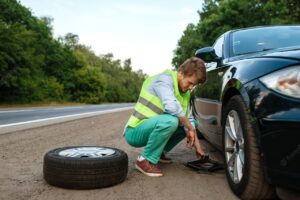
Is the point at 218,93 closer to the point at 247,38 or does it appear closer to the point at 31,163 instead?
the point at 247,38

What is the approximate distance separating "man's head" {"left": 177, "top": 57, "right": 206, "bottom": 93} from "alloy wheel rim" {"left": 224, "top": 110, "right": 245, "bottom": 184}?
24.9 inches

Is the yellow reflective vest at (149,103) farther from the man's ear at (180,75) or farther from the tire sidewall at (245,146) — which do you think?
the tire sidewall at (245,146)

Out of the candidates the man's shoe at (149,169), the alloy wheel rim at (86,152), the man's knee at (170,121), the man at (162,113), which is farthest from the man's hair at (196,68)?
the alloy wheel rim at (86,152)

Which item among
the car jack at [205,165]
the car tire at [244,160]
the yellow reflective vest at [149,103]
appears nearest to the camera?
the car tire at [244,160]

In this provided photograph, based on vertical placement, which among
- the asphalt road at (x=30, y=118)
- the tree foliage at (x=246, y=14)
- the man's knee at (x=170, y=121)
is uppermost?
the tree foliage at (x=246, y=14)

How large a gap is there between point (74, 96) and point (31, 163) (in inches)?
2436

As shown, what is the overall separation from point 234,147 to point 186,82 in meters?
0.93

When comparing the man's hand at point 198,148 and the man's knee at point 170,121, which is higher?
the man's knee at point 170,121

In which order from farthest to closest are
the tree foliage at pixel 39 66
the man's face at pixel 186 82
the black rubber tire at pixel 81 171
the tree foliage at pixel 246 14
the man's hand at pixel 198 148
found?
the tree foliage at pixel 39 66
the tree foliage at pixel 246 14
the man's face at pixel 186 82
the man's hand at pixel 198 148
the black rubber tire at pixel 81 171

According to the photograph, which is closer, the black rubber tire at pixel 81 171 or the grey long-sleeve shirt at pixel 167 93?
the black rubber tire at pixel 81 171

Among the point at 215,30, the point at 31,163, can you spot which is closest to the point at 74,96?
the point at 215,30

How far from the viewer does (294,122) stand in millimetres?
2430

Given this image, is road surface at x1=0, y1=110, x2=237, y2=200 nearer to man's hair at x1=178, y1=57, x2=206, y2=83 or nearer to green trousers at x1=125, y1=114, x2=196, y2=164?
green trousers at x1=125, y1=114, x2=196, y2=164

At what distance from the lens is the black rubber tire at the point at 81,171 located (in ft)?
11.1
